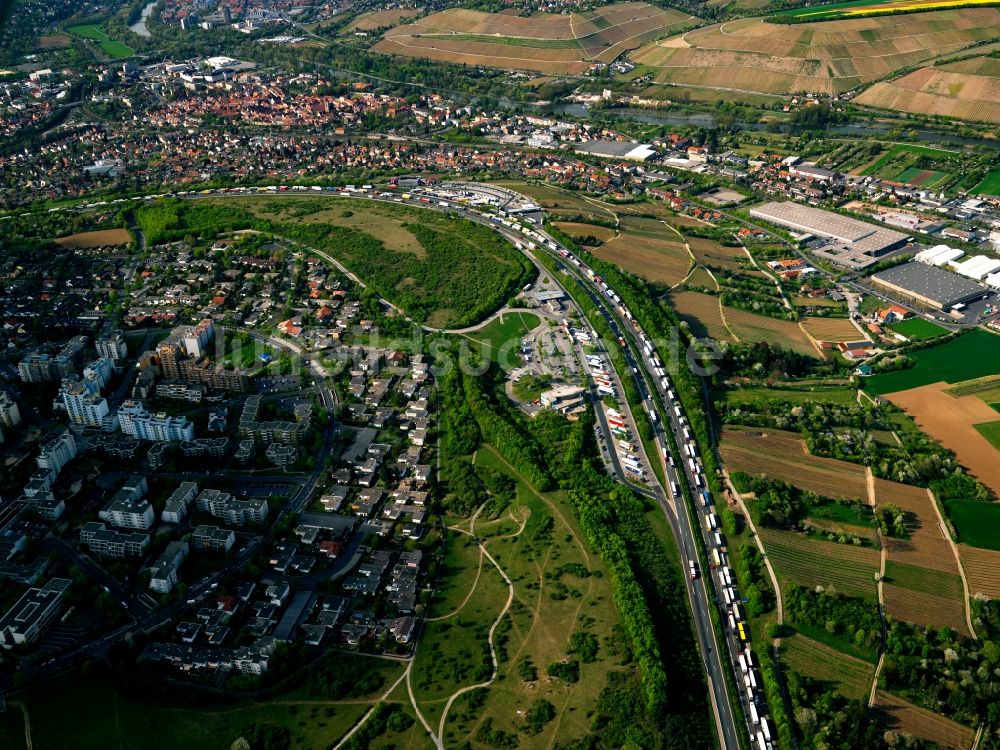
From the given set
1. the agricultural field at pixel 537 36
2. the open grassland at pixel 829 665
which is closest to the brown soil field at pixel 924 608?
the open grassland at pixel 829 665

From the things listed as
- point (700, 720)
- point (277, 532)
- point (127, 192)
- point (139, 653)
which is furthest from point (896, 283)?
point (127, 192)

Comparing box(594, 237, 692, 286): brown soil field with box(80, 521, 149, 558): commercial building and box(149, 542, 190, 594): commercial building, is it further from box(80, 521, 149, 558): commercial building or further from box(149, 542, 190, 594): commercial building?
box(80, 521, 149, 558): commercial building

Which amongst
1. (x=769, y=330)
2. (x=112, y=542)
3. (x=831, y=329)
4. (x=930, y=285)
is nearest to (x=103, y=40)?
(x=769, y=330)

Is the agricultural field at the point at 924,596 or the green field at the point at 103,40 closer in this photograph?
the agricultural field at the point at 924,596

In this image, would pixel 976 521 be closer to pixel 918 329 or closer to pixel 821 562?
pixel 821 562

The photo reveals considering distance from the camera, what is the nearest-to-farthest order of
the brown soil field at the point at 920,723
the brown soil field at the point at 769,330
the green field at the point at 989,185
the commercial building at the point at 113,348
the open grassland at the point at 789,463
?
the brown soil field at the point at 920,723, the open grassland at the point at 789,463, the commercial building at the point at 113,348, the brown soil field at the point at 769,330, the green field at the point at 989,185

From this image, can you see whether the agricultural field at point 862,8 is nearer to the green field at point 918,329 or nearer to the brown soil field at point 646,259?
the brown soil field at point 646,259

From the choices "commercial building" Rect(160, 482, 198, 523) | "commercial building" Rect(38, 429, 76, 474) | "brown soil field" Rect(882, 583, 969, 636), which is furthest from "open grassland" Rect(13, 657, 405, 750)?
"brown soil field" Rect(882, 583, 969, 636)
